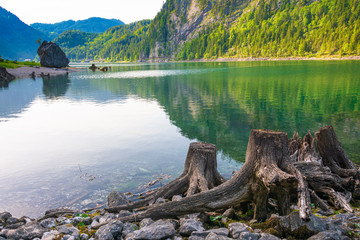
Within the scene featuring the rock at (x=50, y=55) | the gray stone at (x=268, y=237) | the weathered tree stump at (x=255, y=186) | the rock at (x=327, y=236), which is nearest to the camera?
the rock at (x=327, y=236)

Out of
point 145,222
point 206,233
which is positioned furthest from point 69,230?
point 206,233

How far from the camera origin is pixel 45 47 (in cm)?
13838

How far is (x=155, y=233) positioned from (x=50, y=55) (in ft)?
501

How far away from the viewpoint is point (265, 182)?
23.6 ft

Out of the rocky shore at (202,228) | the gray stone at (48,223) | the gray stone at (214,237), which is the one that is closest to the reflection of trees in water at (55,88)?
the gray stone at (48,223)

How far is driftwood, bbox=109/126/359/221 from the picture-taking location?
286 inches

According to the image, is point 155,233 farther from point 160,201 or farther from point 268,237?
point 160,201

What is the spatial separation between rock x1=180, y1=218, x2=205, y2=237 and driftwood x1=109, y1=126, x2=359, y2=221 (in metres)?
0.90

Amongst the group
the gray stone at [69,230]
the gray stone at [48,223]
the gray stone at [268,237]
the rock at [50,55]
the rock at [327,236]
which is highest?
the rock at [50,55]

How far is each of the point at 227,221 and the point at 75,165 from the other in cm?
1155

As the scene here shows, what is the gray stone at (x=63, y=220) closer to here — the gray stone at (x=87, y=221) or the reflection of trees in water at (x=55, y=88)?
the gray stone at (x=87, y=221)

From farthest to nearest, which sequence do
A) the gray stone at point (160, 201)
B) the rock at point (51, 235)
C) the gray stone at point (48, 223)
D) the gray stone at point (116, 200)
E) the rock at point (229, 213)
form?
the gray stone at point (116, 200), the gray stone at point (160, 201), the gray stone at point (48, 223), the rock at point (229, 213), the rock at point (51, 235)

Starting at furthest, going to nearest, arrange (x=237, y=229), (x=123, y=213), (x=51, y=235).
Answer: (x=123, y=213)
(x=51, y=235)
(x=237, y=229)

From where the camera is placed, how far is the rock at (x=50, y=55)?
449 ft
